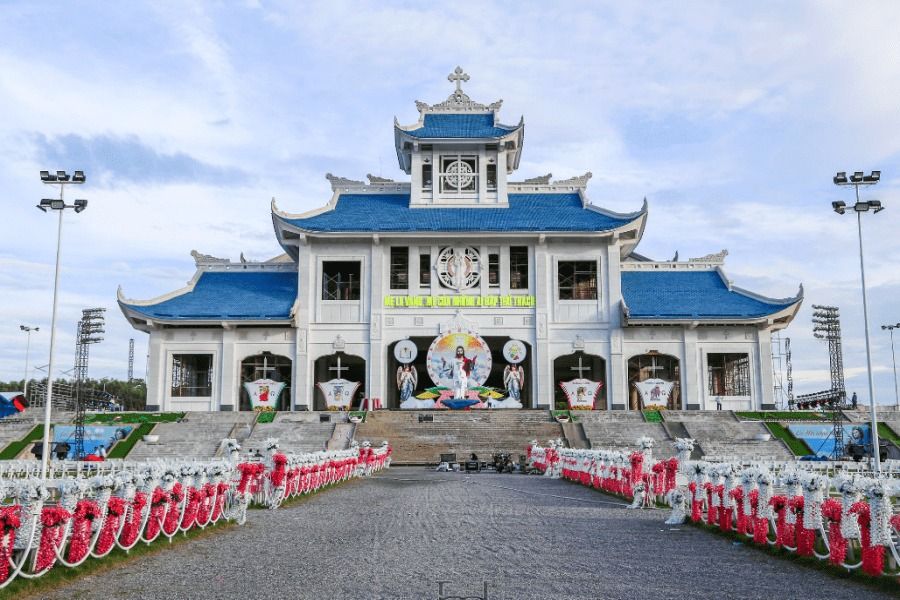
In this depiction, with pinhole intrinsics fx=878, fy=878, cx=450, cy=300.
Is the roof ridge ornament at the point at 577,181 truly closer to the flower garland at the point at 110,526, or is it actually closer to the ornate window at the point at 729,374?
the ornate window at the point at 729,374

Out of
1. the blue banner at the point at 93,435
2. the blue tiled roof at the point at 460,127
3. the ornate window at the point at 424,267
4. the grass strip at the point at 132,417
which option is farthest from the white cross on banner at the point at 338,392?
the blue tiled roof at the point at 460,127

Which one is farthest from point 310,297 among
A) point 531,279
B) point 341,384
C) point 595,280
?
point 595,280

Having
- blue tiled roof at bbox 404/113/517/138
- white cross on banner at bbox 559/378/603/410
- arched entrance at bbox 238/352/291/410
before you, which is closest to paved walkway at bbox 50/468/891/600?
white cross on banner at bbox 559/378/603/410

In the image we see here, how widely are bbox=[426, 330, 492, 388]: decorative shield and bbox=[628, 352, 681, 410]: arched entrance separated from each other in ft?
22.6

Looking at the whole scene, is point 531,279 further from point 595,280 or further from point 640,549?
point 640,549

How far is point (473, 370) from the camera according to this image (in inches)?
1487

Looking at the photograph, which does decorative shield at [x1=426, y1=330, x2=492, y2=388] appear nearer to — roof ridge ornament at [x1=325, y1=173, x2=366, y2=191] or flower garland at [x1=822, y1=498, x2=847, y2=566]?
roof ridge ornament at [x1=325, y1=173, x2=366, y2=191]

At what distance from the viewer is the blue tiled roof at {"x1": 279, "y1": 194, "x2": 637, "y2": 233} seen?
38375mm

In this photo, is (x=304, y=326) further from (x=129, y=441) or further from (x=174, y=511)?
(x=174, y=511)

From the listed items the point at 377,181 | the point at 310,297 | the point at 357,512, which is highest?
the point at 377,181

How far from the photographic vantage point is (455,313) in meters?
38.5

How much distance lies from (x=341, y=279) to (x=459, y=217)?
239 inches

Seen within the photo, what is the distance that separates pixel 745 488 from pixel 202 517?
291 inches

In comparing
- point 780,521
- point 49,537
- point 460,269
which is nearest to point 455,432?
point 460,269
